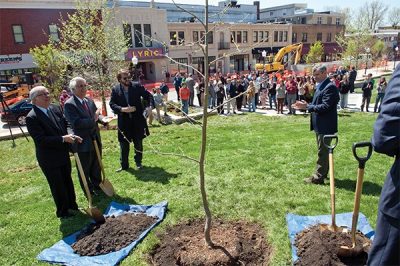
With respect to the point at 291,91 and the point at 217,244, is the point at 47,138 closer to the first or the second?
the point at 217,244

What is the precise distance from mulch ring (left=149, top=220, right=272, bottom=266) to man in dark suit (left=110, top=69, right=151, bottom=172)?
8.79ft

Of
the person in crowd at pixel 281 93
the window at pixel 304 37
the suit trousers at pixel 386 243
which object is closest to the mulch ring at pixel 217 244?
the suit trousers at pixel 386 243

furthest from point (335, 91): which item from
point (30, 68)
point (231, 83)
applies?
point (30, 68)

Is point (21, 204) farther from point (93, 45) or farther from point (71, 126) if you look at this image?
point (93, 45)

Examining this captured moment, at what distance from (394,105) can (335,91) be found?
335 centimetres

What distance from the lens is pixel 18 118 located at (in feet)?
51.4

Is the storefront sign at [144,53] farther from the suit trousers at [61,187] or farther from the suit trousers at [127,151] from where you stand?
the suit trousers at [61,187]

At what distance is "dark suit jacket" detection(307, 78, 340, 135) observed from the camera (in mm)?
5234

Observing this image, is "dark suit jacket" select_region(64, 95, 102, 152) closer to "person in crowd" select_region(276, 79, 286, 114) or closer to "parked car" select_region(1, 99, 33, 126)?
"person in crowd" select_region(276, 79, 286, 114)

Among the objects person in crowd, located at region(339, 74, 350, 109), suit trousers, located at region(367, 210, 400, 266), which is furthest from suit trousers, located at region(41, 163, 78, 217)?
person in crowd, located at region(339, 74, 350, 109)

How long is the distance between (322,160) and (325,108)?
995mm

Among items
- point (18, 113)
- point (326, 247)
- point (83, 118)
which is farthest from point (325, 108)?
point (18, 113)

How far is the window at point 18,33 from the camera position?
27.3m

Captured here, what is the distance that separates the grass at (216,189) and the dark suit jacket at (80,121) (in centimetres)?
104
